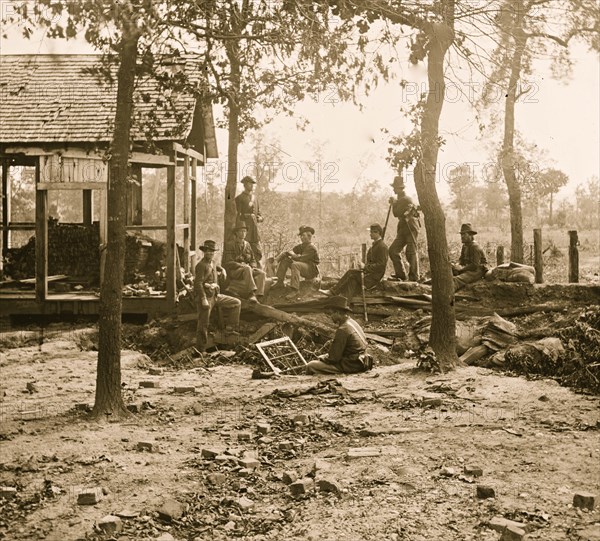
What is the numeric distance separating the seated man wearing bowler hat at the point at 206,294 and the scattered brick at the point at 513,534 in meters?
9.04

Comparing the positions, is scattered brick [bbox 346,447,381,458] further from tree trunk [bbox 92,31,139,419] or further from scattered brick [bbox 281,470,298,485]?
tree trunk [bbox 92,31,139,419]

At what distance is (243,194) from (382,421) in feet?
30.5

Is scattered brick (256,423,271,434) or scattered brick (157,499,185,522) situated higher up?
scattered brick (256,423,271,434)

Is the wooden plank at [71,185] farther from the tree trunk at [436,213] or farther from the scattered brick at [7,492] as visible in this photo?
the scattered brick at [7,492]

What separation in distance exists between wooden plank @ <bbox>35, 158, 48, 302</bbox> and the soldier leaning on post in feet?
14.3

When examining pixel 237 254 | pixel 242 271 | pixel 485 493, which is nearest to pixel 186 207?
pixel 237 254

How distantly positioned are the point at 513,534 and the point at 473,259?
11.0 metres

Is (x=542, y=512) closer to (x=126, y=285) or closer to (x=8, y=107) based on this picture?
(x=126, y=285)

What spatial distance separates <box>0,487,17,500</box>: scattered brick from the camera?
6.87m

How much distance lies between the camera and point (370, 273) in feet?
52.9

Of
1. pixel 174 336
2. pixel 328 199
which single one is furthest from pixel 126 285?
pixel 328 199

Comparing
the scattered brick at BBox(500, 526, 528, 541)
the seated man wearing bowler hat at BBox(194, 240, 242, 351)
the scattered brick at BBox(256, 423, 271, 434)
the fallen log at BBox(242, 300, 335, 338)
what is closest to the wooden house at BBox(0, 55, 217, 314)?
the seated man wearing bowler hat at BBox(194, 240, 242, 351)

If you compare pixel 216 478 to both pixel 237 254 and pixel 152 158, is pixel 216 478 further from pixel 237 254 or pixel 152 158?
pixel 152 158

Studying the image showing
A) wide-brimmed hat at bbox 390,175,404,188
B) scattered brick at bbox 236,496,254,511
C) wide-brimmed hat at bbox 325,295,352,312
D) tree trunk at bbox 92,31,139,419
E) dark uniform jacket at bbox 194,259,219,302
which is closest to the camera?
scattered brick at bbox 236,496,254,511
